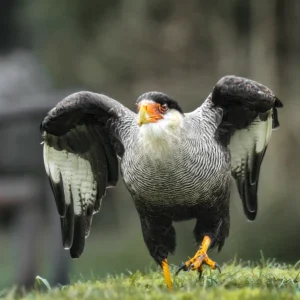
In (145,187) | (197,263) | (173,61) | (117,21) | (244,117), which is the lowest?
(197,263)

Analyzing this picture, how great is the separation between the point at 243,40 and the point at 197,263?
12272mm

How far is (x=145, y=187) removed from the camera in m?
6.01

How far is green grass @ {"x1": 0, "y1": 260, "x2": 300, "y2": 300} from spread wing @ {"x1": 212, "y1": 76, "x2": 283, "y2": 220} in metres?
0.86

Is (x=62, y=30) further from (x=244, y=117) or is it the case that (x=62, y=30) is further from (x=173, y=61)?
(x=244, y=117)

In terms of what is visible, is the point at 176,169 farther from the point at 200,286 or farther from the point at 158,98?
the point at 200,286

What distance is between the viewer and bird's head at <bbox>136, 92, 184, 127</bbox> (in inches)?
225

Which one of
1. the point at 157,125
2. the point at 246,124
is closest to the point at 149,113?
the point at 157,125

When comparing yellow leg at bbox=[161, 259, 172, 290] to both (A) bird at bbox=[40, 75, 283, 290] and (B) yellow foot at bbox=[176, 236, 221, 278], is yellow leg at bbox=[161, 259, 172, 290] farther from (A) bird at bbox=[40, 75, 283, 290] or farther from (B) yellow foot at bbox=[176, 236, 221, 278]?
(B) yellow foot at bbox=[176, 236, 221, 278]

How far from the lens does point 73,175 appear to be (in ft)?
23.3

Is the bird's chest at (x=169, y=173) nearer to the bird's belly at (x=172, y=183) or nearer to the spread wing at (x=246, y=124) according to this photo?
the bird's belly at (x=172, y=183)

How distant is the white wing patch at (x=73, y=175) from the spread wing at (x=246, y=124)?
1.35m

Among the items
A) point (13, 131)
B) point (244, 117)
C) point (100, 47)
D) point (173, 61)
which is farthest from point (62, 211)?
point (100, 47)

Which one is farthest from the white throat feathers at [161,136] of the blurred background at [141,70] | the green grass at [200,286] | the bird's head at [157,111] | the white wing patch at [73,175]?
the blurred background at [141,70]

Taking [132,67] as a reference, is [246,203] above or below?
below
